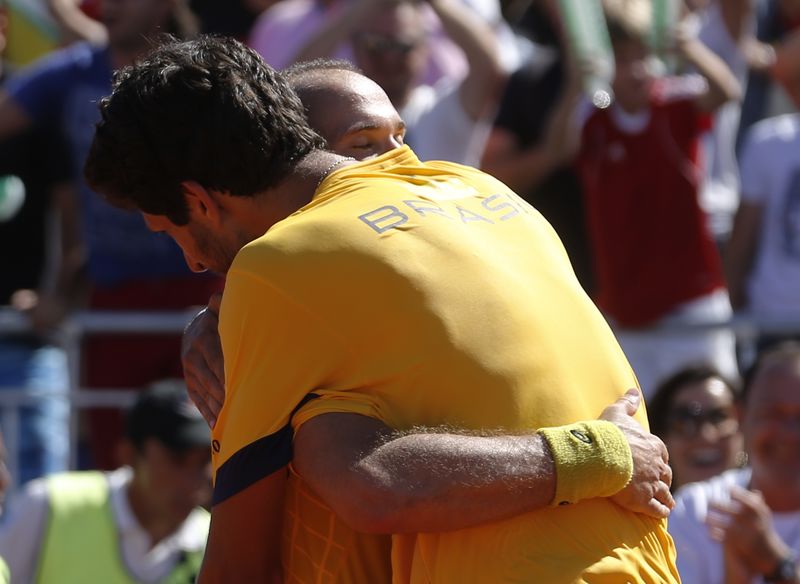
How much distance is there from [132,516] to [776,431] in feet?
7.29

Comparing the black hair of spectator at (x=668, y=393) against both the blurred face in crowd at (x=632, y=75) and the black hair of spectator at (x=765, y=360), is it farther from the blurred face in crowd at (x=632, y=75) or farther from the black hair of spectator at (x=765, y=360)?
the blurred face in crowd at (x=632, y=75)

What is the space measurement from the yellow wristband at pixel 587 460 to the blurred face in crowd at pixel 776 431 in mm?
2464

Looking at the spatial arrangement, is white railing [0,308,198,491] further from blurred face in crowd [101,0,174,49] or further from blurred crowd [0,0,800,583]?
blurred face in crowd [101,0,174,49]

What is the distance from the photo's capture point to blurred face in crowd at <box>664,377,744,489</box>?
19.7ft

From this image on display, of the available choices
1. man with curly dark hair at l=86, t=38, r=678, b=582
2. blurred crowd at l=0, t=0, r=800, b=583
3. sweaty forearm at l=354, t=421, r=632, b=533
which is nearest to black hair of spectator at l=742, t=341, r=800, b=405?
blurred crowd at l=0, t=0, r=800, b=583

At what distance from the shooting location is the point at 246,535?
2.84m

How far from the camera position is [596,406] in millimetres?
2871

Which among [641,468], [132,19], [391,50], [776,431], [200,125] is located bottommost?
[776,431]

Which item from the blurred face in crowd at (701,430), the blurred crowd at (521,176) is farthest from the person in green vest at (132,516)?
the blurred face in crowd at (701,430)

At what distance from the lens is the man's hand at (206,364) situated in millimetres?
3262

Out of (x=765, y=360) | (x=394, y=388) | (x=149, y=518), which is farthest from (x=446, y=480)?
(x=149, y=518)

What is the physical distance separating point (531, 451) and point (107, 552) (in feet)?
10.2

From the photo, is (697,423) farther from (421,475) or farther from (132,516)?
(421,475)

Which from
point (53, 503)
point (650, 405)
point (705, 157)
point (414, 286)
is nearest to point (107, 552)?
point (53, 503)
